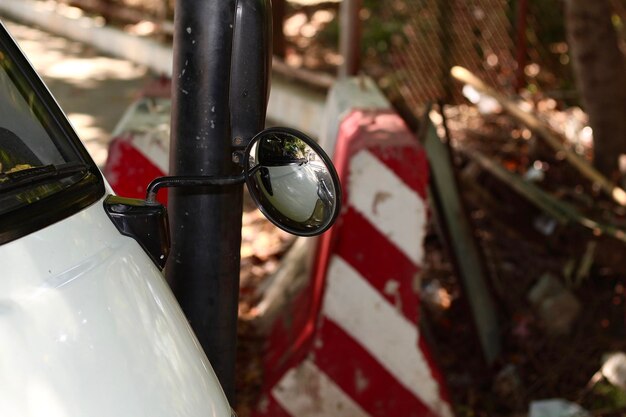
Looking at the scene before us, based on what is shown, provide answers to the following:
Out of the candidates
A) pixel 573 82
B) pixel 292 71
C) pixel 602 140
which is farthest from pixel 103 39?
pixel 602 140

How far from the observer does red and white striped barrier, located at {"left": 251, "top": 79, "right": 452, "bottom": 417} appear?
3.64 metres

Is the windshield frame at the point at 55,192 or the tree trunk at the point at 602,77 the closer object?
the windshield frame at the point at 55,192

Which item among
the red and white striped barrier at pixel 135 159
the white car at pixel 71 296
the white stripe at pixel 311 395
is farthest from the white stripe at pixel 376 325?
the white car at pixel 71 296

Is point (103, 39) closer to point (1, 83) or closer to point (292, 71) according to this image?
point (292, 71)

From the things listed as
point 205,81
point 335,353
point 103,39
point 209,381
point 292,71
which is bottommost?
point 103,39

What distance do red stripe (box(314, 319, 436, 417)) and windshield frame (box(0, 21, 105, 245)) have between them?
6.00 ft

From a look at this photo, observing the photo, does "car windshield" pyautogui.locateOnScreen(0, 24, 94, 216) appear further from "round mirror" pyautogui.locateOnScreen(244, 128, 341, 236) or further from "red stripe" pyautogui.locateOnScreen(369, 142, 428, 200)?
"red stripe" pyautogui.locateOnScreen(369, 142, 428, 200)

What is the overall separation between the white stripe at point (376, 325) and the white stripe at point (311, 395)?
0.19m

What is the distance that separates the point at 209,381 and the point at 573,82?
821cm

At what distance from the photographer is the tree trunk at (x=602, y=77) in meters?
5.51

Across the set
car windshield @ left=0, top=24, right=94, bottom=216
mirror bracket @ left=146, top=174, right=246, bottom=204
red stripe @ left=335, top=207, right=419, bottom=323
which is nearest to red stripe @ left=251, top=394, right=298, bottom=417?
red stripe @ left=335, top=207, right=419, bottom=323

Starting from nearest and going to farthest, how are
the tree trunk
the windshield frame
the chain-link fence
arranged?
1. the windshield frame
2. the tree trunk
3. the chain-link fence

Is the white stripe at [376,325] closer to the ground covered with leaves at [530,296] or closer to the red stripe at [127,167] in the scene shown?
the ground covered with leaves at [530,296]

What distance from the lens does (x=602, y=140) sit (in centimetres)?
562
